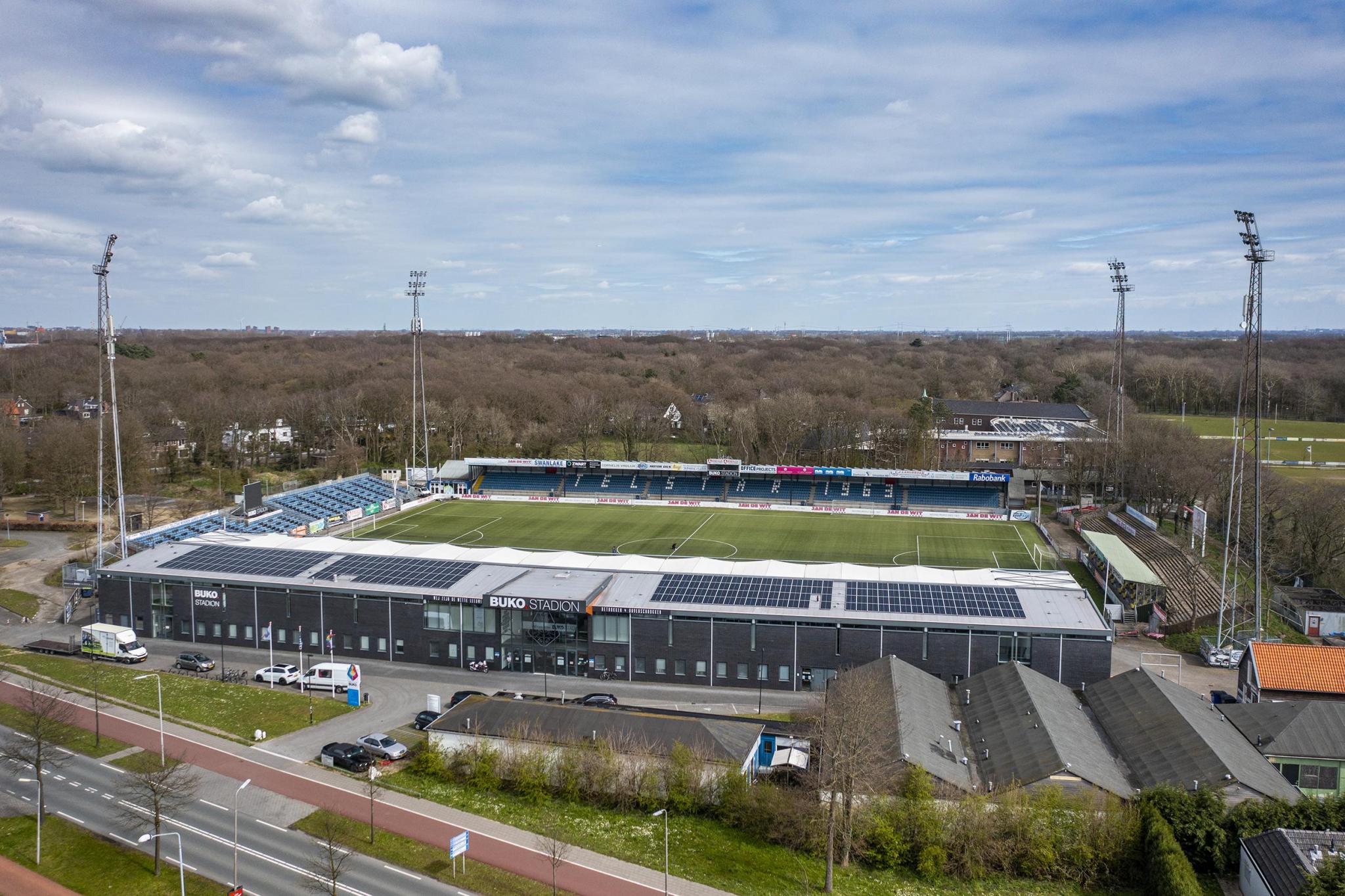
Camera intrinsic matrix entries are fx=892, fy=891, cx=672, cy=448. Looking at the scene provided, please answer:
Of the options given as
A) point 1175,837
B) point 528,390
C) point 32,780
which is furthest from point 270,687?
point 528,390

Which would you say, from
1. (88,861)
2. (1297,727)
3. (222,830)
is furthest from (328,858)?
(1297,727)

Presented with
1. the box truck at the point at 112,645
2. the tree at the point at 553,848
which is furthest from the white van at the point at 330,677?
the tree at the point at 553,848

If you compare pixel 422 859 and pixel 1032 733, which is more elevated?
pixel 1032 733

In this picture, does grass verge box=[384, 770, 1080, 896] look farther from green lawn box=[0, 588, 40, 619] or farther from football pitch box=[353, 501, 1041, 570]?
green lawn box=[0, 588, 40, 619]

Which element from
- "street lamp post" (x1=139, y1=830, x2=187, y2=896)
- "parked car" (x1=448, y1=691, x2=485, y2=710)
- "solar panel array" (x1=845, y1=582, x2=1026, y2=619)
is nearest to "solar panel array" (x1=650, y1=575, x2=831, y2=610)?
"solar panel array" (x1=845, y1=582, x2=1026, y2=619)

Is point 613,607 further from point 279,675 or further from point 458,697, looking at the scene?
point 279,675

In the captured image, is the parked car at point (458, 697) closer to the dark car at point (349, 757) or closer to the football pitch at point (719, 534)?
the dark car at point (349, 757)
